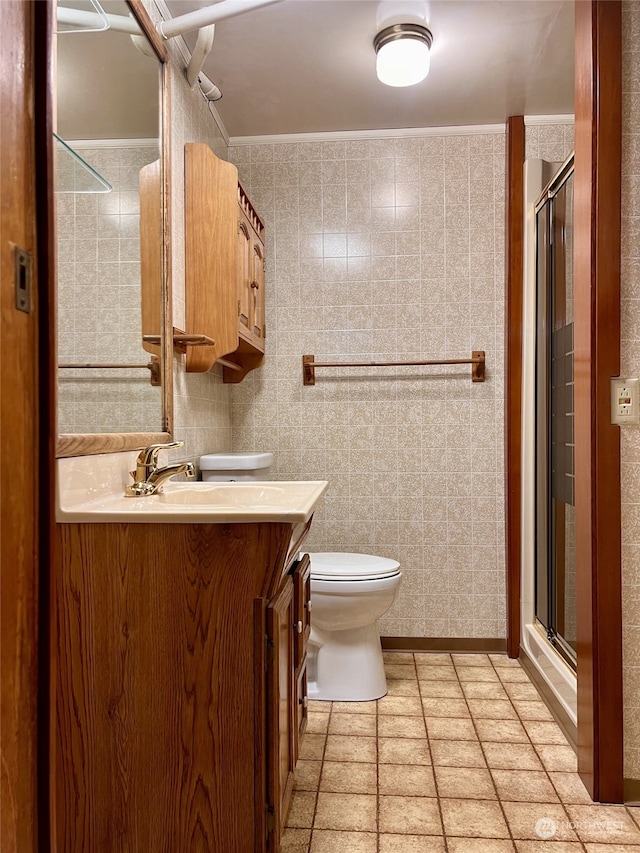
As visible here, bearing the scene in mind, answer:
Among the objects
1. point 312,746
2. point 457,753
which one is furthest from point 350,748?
point 457,753

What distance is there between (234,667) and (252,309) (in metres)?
1.57

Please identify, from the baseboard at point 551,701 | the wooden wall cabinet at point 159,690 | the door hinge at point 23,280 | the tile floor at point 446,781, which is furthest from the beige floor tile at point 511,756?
the door hinge at point 23,280

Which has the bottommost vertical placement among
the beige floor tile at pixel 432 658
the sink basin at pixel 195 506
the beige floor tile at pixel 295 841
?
the beige floor tile at pixel 432 658

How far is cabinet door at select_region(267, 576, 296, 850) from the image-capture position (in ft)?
4.03

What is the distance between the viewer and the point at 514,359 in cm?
267

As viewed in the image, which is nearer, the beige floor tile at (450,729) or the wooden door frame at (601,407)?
the wooden door frame at (601,407)

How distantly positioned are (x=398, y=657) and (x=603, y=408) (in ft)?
5.22

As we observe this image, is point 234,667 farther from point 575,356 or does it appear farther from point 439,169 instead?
point 439,169

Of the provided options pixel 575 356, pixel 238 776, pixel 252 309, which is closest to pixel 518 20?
pixel 575 356

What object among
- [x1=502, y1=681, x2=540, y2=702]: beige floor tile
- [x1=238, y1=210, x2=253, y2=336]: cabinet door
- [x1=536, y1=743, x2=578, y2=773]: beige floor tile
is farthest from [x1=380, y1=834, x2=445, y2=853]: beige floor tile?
[x1=238, y1=210, x2=253, y2=336]: cabinet door

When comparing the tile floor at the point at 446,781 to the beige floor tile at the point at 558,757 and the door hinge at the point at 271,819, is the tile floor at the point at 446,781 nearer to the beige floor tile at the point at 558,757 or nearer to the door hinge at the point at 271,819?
the beige floor tile at the point at 558,757

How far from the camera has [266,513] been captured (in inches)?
45.3

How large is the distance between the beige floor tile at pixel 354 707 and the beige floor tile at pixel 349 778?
1.16 ft

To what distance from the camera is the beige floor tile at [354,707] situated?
2.18m
